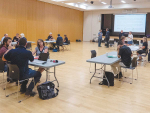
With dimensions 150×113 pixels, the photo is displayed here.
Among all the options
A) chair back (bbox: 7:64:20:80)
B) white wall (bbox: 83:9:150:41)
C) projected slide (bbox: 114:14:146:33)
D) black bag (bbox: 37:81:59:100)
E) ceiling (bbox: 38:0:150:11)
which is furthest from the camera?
white wall (bbox: 83:9:150:41)

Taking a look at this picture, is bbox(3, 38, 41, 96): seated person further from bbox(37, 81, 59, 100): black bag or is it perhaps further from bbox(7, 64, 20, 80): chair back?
bbox(37, 81, 59, 100): black bag

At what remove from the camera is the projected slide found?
55.1 feet

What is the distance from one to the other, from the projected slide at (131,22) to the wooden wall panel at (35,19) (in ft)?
16.2

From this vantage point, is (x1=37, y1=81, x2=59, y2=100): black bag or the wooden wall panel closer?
(x1=37, y1=81, x2=59, y2=100): black bag

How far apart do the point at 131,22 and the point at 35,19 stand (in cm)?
1019

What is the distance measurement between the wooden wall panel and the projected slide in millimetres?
4941

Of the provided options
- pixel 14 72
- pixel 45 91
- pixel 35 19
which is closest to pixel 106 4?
pixel 35 19

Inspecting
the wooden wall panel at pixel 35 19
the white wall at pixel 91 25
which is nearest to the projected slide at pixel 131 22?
the white wall at pixel 91 25

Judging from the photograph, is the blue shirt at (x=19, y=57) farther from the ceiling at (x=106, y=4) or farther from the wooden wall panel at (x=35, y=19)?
the ceiling at (x=106, y=4)

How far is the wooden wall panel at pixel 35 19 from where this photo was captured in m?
11.9

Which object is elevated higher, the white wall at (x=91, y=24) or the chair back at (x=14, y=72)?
the white wall at (x=91, y=24)

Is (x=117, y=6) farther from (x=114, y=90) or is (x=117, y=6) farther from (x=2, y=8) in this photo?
(x=114, y=90)

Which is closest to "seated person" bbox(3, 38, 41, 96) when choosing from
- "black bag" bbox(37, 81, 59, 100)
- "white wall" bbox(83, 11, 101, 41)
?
"black bag" bbox(37, 81, 59, 100)

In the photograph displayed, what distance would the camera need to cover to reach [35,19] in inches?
553
